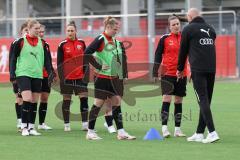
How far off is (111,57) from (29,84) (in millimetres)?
1654

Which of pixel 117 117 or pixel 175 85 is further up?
pixel 175 85

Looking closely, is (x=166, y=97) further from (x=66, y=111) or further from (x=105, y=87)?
(x=66, y=111)

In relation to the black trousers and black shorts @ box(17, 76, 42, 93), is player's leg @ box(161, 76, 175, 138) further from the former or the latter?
black shorts @ box(17, 76, 42, 93)

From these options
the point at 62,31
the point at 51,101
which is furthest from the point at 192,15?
the point at 62,31

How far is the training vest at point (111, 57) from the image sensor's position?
11945 mm

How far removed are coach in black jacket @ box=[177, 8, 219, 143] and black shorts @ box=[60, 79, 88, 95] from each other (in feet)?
9.71

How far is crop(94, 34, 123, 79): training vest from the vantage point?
11.9m

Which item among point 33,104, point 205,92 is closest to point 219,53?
point 33,104

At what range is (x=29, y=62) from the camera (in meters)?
12.7

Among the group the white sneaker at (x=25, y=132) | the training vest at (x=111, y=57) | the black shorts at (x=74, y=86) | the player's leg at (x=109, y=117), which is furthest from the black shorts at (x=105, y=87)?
the black shorts at (x=74, y=86)

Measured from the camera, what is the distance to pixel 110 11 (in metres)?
49.3

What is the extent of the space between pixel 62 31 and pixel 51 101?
12.8 meters

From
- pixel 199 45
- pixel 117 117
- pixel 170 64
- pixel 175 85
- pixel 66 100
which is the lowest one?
pixel 117 117

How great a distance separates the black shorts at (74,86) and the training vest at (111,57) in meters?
1.78
